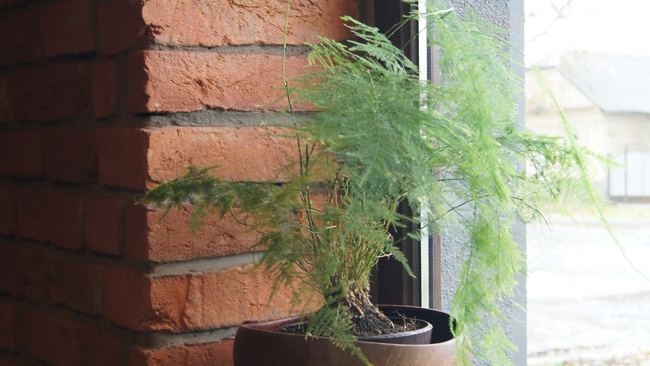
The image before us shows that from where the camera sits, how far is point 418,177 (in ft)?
1.75

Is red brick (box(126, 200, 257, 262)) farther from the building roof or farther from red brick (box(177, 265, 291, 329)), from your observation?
the building roof

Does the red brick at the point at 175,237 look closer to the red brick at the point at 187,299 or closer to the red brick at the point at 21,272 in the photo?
the red brick at the point at 187,299

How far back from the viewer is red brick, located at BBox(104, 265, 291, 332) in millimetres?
737

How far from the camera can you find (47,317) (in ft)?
3.08

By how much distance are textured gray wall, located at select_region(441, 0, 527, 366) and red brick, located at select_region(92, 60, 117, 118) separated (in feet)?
1.54

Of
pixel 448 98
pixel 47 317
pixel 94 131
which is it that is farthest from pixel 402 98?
pixel 47 317

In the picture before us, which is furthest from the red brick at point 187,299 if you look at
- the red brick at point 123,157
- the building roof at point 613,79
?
the building roof at point 613,79

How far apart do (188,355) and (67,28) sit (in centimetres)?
50

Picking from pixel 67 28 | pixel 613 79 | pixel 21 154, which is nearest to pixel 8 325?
pixel 21 154

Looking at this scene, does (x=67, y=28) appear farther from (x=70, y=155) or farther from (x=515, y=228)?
(x=515, y=228)

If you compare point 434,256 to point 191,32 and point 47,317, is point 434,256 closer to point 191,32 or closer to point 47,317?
point 191,32

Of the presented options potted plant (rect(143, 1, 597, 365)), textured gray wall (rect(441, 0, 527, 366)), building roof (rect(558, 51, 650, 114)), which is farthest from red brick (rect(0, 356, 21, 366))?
building roof (rect(558, 51, 650, 114))

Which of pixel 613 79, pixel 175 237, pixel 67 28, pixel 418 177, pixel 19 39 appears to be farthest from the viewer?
pixel 19 39

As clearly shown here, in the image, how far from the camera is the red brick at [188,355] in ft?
2.42
